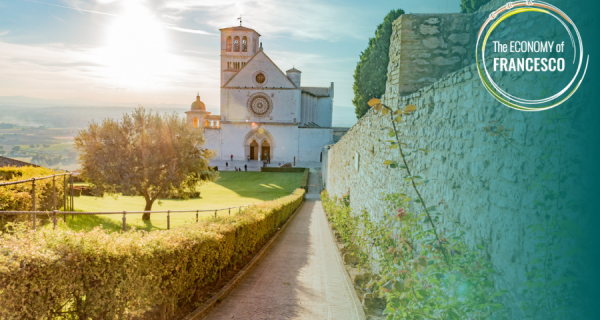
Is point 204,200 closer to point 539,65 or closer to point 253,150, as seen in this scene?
point 539,65

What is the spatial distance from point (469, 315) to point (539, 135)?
138 cm

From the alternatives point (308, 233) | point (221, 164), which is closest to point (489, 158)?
point (308, 233)

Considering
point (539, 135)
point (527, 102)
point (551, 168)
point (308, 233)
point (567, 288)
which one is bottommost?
point (308, 233)

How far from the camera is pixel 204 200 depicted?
26297mm

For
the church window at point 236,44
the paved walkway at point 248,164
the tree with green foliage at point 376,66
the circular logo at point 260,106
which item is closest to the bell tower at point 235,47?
the church window at point 236,44

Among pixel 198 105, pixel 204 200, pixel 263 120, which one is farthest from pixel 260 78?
pixel 204 200

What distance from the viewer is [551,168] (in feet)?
7.43

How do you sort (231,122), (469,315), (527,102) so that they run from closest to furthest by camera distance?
(527,102)
(469,315)
(231,122)

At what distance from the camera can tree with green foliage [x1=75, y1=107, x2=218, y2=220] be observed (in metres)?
18.3

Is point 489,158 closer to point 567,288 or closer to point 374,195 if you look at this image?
point 567,288

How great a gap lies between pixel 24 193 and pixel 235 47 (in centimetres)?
4871

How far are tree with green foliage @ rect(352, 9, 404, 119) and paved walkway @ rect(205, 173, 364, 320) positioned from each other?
26.1 meters

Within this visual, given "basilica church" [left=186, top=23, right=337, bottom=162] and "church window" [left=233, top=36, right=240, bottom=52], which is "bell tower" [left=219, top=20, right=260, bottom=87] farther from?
"basilica church" [left=186, top=23, right=337, bottom=162]

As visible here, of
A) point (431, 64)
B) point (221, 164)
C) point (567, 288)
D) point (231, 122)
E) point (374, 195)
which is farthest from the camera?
point (231, 122)
